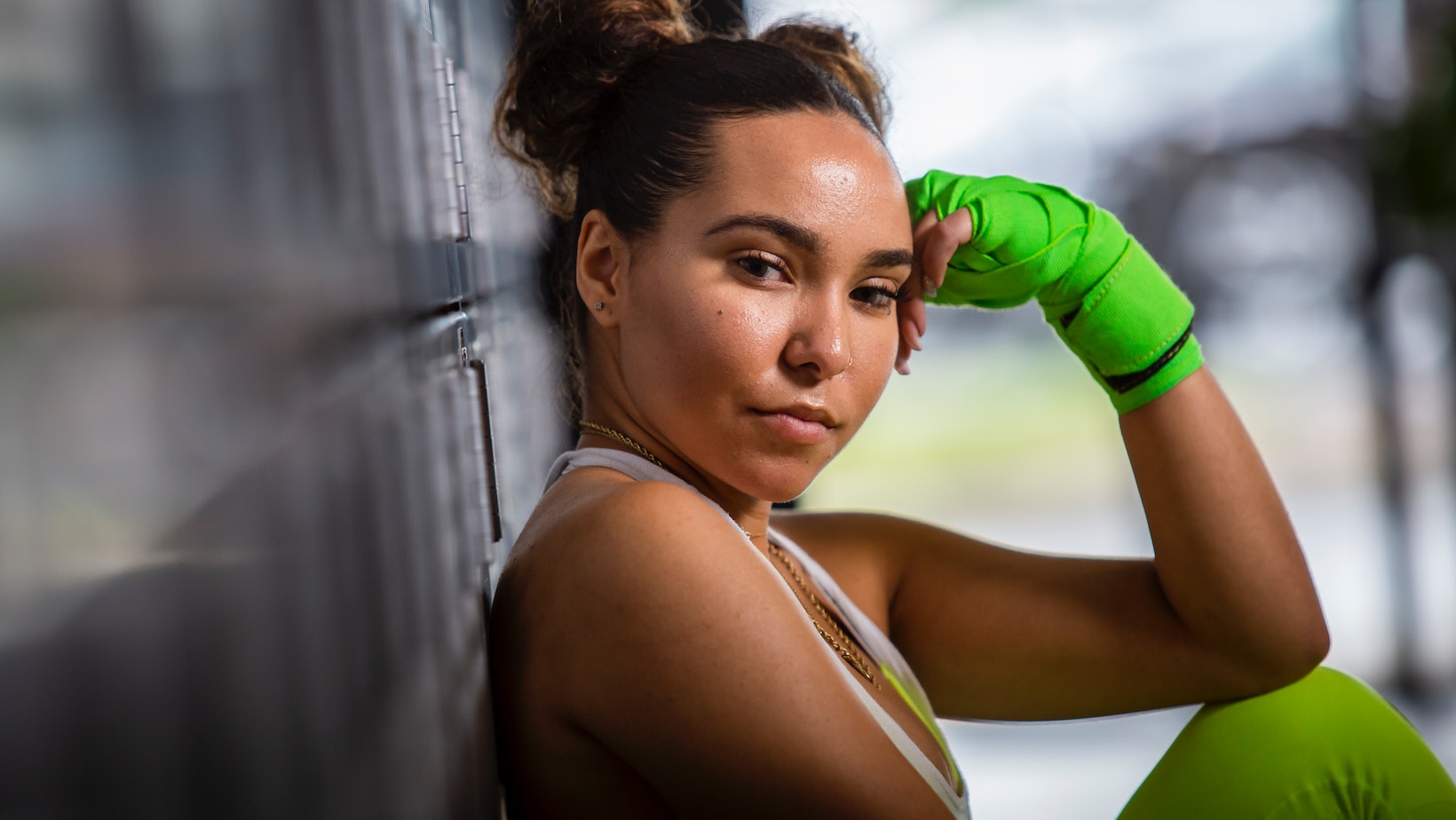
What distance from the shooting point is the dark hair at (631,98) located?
3.34ft

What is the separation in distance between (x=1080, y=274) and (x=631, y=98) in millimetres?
560

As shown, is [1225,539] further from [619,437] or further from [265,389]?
[265,389]

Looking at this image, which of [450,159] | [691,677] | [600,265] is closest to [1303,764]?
[691,677]

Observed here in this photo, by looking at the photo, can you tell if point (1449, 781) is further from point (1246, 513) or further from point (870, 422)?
point (870, 422)

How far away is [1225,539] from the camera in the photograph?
1.23 meters

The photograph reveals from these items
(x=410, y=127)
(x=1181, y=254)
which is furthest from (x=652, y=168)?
(x=1181, y=254)

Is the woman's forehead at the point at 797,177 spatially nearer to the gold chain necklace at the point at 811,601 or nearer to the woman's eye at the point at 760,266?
the woman's eye at the point at 760,266

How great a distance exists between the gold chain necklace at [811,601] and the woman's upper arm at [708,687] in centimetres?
17

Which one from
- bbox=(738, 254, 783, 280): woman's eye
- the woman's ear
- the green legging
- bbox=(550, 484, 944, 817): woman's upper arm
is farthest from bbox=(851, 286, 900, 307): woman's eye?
the green legging

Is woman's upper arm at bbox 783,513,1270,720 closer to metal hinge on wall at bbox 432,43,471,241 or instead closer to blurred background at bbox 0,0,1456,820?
blurred background at bbox 0,0,1456,820

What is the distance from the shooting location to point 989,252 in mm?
1261

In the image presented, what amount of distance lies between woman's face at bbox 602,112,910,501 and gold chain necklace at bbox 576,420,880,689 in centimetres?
5

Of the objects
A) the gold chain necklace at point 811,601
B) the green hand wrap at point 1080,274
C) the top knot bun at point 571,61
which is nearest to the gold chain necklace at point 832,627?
A: the gold chain necklace at point 811,601

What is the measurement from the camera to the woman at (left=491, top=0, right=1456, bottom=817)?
795mm
